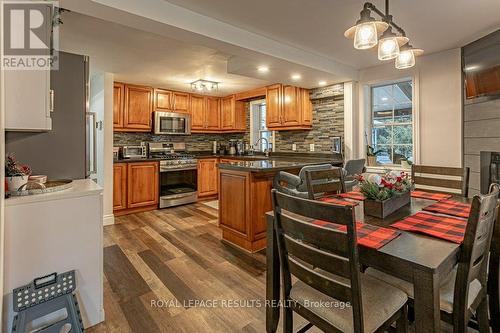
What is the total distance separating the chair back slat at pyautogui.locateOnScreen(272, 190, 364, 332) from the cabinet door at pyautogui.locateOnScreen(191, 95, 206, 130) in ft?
15.5

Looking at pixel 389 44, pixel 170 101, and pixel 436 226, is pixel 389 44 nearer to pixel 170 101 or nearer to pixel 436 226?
pixel 436 226

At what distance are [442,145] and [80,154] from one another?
3949mm

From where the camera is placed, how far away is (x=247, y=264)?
2.60m

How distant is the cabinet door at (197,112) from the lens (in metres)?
5.61

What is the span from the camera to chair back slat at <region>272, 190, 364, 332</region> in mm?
962

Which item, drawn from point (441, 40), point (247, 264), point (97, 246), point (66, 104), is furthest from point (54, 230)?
point (441, 40)

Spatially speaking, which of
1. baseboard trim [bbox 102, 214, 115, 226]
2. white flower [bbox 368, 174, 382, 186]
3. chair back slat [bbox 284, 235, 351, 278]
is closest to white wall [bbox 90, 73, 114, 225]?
baseboard trim [bbox 102, 214, 115, 226]

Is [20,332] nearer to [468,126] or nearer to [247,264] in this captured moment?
[247,264]

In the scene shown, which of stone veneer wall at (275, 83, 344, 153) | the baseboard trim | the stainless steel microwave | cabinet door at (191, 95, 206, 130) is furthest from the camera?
cabinet door at (191, 95, 206, 130)

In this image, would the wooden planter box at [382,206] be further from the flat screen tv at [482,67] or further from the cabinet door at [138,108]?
the cabinet door at [138,108]

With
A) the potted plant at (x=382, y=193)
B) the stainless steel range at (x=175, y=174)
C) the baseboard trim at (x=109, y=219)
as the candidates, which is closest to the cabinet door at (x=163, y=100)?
the stainless steel range at (x=175, y=174)

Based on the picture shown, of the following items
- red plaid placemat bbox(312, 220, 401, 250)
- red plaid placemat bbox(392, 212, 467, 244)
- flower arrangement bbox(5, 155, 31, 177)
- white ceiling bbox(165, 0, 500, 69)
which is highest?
white ceiling bbox(165, 0, 500, 69)

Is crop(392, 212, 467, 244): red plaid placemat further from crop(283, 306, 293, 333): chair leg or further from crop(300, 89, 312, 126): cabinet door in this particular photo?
crop(300, 89, 312, 126): cabinet door

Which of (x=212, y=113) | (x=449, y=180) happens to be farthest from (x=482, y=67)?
(x=212, y=113)
